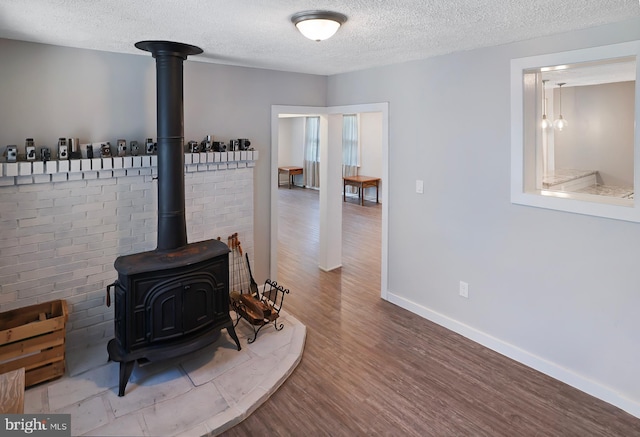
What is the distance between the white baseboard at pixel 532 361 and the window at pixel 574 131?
109cm

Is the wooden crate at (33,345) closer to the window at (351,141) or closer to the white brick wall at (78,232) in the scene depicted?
the white brick wall at (78,232)

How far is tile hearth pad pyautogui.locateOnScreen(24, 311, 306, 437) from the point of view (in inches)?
87.4

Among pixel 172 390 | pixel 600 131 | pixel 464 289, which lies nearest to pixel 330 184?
pixel 464 289

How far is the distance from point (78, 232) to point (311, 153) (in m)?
8.91

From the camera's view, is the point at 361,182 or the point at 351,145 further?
the point at 351,145

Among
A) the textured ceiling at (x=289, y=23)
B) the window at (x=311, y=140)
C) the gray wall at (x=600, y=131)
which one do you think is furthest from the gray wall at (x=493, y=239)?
the window at (x=311, y=140)

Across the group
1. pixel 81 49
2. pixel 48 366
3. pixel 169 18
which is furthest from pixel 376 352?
pixel 81 49

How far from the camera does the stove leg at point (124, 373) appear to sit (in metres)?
2.44

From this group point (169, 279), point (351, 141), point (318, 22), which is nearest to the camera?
point (318, 22)

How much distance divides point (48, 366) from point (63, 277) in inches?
24.7

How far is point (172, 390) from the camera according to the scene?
2518 millimetres

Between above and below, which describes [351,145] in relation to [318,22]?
above

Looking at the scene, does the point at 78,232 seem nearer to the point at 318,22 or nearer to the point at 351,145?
the point at 318,22

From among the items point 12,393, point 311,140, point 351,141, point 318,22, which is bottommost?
point 12,393
